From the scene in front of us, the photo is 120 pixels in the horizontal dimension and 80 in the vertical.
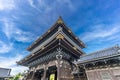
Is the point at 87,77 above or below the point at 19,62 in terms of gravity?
below

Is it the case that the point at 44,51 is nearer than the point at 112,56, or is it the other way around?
the point at 112,56

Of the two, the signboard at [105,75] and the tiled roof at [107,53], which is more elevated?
the tiled roof at [107,53]

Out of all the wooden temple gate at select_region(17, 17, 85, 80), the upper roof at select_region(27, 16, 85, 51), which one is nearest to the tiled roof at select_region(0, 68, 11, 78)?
the upper roof at select_region(27, 16, 85, 51)

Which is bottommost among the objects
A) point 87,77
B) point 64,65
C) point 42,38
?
point 87,77

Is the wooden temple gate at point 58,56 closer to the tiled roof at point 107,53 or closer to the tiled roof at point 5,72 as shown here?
the tiled roof at point 107,53

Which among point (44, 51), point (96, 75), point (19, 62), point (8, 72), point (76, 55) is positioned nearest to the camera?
point (96, 75)

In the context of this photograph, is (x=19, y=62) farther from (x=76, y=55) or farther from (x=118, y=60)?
(x=118, y=60)

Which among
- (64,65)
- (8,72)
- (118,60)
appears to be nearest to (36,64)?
(64,65)

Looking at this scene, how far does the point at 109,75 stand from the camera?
7012 mm

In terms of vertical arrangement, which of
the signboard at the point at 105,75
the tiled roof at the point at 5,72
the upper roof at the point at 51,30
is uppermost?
the upper roof at the point at 51,30

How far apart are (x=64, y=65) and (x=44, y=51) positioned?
3110mm

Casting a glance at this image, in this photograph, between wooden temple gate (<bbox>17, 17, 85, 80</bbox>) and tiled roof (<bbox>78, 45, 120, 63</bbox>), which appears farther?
wooden temple gate (<bbox>17, 17, 85, 80</bbox>)

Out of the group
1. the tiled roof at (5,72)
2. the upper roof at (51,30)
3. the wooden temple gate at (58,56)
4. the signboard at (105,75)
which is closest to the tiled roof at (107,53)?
the signboard at (105,75)

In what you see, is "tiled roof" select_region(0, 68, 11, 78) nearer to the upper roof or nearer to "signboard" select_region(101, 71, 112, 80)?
the upper roof
